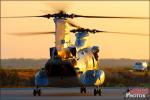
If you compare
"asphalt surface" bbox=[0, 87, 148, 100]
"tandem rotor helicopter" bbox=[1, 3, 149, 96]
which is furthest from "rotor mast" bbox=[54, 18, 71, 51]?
"asphalt surface" bbox=[0, 87, 148, 100]

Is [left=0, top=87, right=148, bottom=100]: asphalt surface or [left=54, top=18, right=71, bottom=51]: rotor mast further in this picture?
[left=54, top=18, right=71, bottom=51]: rotor mast

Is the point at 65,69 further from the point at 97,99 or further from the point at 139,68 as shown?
the point at 139,68

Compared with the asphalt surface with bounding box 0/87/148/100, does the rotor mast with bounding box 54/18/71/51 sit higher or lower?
higher

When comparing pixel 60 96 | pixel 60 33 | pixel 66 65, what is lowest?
pixel 60 96

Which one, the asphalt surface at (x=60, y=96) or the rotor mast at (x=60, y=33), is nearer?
the asphalt surface at (x=60, y=96)

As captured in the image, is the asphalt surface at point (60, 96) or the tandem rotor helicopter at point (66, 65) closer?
the asphalt surface at point (60, 96)

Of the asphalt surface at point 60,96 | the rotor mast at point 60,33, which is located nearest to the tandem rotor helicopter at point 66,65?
the rotor mast at point 60,33

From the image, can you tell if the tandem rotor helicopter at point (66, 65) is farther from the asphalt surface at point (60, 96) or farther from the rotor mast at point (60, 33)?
the asphalt surface at point (60, 96)

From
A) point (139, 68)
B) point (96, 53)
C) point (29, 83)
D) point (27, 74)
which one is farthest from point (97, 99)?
point (139, 68)

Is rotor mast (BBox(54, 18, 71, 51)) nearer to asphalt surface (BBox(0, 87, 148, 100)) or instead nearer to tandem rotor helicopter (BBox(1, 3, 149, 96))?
tandem rotor helicopter (BBox(1, 3, 149, 96))

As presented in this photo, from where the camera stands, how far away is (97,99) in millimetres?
45625

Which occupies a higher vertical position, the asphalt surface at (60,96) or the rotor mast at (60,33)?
the rotor mast at (60,33)

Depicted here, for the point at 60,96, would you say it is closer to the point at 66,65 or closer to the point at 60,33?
the point at 66,65

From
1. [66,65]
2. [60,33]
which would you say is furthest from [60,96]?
[60,33]
